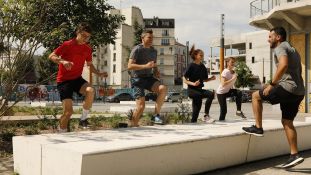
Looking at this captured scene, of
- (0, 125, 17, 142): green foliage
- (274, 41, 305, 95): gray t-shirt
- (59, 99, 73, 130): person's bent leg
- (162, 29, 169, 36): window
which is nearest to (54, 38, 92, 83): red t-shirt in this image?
(59, 99, 73, 130): person's bent leg

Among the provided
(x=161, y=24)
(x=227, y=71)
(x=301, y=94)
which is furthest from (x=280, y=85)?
(x=161, y=24)

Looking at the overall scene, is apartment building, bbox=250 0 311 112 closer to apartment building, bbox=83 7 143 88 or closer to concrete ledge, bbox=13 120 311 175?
concrete ledge, bbox=13 120 311 175

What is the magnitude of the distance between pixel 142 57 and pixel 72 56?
1.47 meters

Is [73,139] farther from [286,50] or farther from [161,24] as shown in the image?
[161,24]

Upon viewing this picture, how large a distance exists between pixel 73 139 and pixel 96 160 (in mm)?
1075

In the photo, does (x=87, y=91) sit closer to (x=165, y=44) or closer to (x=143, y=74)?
(x=143, y=74)

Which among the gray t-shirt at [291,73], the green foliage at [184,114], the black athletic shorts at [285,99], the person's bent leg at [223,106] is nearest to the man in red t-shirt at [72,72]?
the black athletic shorts at [285,99]

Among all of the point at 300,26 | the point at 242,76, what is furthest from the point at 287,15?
the point at 242,76

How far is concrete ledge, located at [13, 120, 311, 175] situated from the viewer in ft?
13.1

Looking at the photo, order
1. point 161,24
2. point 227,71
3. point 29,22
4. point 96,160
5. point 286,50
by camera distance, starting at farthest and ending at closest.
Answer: point 161,24 → point 227,71 → point 29,22 → point 286,50 → point 96,160

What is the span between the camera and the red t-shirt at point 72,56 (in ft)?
21.3

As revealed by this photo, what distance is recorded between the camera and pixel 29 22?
7199 mm

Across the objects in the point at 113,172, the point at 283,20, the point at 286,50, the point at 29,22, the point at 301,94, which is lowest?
the point at 113,172

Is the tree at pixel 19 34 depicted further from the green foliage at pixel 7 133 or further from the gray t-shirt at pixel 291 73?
the gray t-shirt at pixel 291 73
